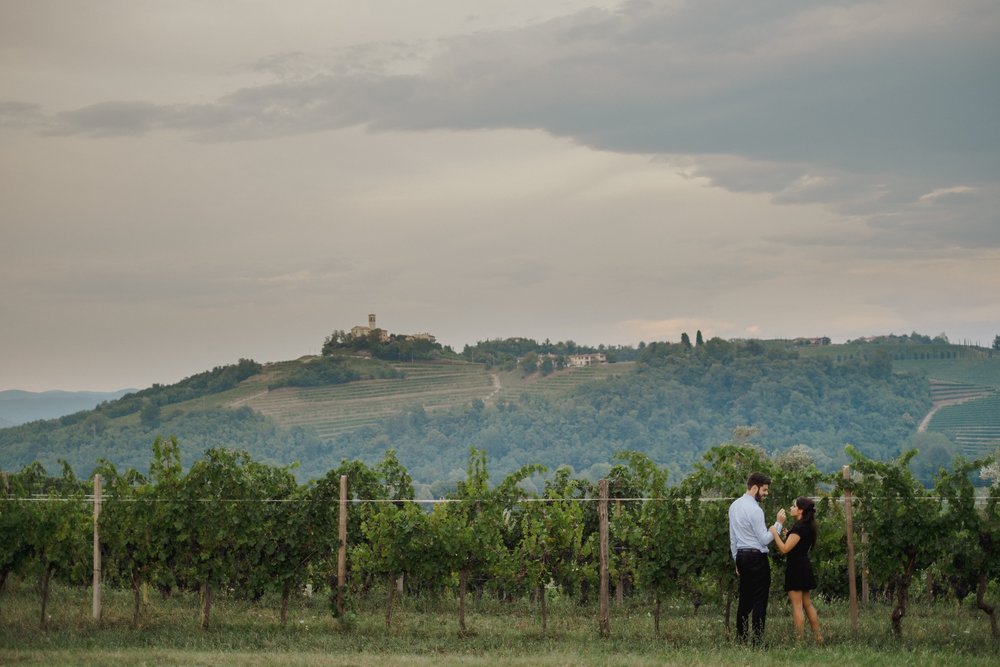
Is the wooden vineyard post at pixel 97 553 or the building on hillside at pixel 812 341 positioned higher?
the building on hillside at pixel 812 341

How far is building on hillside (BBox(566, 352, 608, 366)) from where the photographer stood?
532 feet

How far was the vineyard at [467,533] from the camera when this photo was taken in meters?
12.3

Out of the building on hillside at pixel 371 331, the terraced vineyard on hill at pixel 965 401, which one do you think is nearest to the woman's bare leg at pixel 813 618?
the terraced vineyard on hill at pixel 965 401

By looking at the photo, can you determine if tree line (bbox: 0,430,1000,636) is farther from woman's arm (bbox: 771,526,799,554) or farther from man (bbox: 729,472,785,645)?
woman's arm (bbox: 771,526,799,554)

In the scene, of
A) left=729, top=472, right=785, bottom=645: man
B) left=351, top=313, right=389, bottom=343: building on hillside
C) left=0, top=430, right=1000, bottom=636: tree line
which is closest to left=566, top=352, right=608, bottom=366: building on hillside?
left=351, top=313, right=389, bottom=343: building on hillside

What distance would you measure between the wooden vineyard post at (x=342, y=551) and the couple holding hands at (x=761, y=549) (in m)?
4.54

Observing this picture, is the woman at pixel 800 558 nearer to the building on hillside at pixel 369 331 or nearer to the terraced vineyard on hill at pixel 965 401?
the terraced vineyard on hill at pixel 965 401

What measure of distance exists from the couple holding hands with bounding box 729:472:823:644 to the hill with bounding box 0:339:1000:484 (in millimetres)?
107940

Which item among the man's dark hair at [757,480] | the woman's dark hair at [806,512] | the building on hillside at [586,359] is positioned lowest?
the woman's dark hair at [806,512]

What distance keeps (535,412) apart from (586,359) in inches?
1072

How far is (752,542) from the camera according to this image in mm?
11305

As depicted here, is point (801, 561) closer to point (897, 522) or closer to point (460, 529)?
point (897, 522)

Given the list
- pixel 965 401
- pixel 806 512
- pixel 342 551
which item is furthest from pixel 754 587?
pixel 965 401

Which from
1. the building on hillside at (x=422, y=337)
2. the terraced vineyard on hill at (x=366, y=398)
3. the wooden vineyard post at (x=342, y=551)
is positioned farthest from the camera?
the building on hillside at (x=422, y=337)
